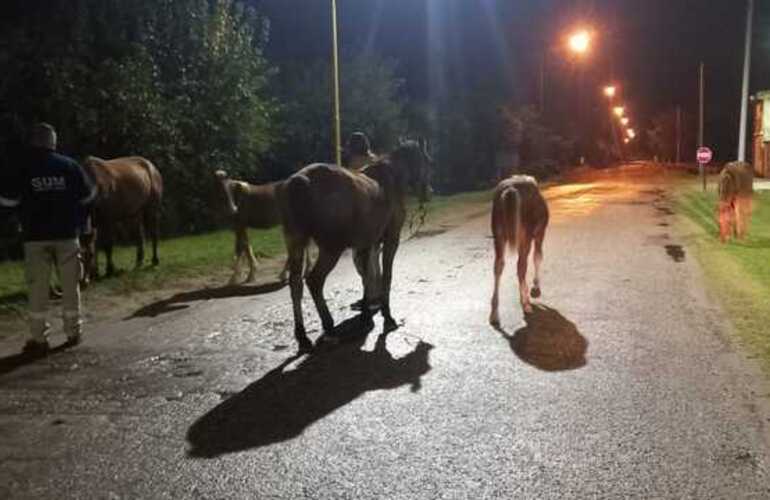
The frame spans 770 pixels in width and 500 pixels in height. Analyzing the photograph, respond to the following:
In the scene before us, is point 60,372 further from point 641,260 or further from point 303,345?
point 641,260

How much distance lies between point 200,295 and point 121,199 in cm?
332

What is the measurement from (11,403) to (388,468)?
303 centimetres

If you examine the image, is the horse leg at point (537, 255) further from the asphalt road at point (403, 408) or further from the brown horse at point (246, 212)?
the brown horse at point (246, 212)

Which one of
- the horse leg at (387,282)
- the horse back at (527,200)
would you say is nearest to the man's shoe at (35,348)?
the horse leg at (387,282)

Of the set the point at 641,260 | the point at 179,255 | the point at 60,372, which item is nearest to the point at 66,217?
the point at 60,372

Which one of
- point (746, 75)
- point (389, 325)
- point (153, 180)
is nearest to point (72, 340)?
point (389, 325)

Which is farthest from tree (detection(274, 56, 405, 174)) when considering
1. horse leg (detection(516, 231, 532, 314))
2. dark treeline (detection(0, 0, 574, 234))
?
horse leg (detection(516, 231, 532, 314))

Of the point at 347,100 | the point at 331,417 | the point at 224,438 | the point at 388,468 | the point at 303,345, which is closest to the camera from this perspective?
the point at 388,468

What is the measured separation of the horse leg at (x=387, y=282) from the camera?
8586 millimetres

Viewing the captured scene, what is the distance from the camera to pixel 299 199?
7.56m

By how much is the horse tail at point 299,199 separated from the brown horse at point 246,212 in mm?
4661

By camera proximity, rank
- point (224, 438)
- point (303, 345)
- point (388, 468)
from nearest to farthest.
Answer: point (388, 468) → point (224, 438) → point (303, 345)

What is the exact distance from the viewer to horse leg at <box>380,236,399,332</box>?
8586 millimetres

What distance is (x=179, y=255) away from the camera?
1614 cm
